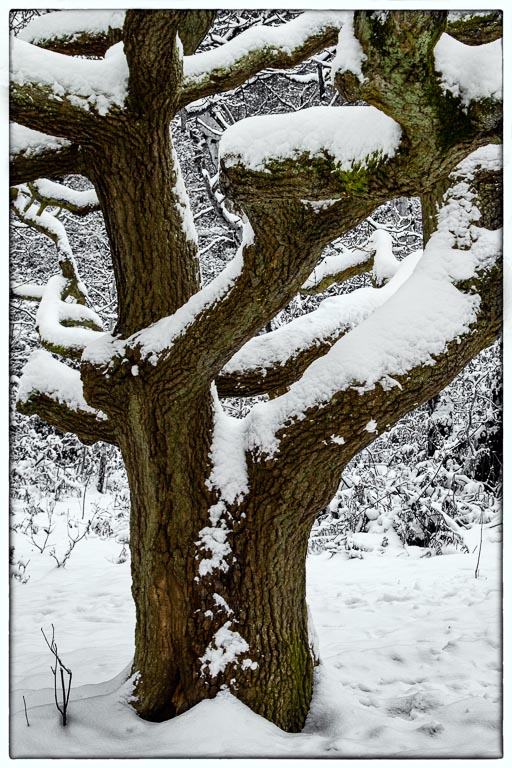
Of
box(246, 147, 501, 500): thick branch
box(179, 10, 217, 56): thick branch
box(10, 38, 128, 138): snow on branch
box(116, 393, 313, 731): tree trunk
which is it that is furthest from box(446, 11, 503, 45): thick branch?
box(116, 393, 313, 731): tree trunk

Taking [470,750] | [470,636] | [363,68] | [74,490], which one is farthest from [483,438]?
[363,68]

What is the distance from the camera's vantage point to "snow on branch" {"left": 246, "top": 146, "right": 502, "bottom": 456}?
7.25ft

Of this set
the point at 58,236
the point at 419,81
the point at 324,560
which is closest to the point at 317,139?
the point at 419,81

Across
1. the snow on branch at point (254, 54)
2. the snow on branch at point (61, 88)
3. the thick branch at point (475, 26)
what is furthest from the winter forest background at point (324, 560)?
the thick branch at point (475, 26)

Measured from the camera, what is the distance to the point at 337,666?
11.3ft

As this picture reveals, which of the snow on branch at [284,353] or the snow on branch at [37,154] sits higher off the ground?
the snow on branch at [37,154]

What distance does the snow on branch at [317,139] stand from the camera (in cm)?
184

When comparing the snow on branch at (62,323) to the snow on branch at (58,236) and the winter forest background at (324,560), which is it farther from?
the winter forest background at (324,560)

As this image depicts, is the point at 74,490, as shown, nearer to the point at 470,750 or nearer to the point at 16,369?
the point at 16,369

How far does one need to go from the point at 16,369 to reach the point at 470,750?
6567 millimetres

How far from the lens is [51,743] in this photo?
2.43 m

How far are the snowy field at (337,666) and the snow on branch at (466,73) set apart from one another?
7.45 ft

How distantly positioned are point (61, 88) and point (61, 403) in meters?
1.45

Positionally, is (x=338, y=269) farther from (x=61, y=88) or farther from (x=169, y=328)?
(x=61, y=88)
